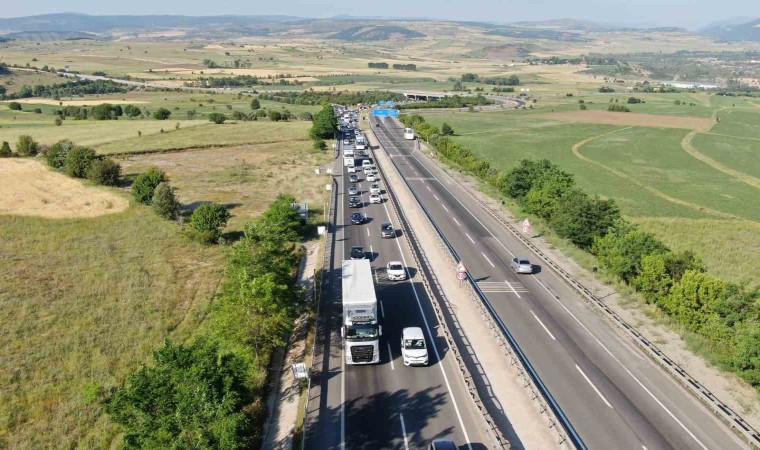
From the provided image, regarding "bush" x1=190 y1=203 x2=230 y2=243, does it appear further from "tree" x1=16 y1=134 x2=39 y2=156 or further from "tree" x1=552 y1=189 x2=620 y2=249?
"tree" x1=16 y1=134 x2=39 y2=156

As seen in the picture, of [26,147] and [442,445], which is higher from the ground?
[26,147]

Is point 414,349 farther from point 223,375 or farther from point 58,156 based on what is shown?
point 58,156

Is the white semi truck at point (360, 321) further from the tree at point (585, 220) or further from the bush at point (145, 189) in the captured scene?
the bush at point (145, 189)

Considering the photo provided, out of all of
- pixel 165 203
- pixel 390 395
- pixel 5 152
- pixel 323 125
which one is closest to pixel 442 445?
pixel 390 395

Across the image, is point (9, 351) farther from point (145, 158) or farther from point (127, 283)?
point (145, 158)

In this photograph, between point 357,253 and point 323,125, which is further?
point 323,125

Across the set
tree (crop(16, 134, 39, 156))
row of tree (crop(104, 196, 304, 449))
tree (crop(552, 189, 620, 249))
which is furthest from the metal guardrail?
tree (crop(16, 134, 39, 156))

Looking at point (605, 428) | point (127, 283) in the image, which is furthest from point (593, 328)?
point (127, 283)
